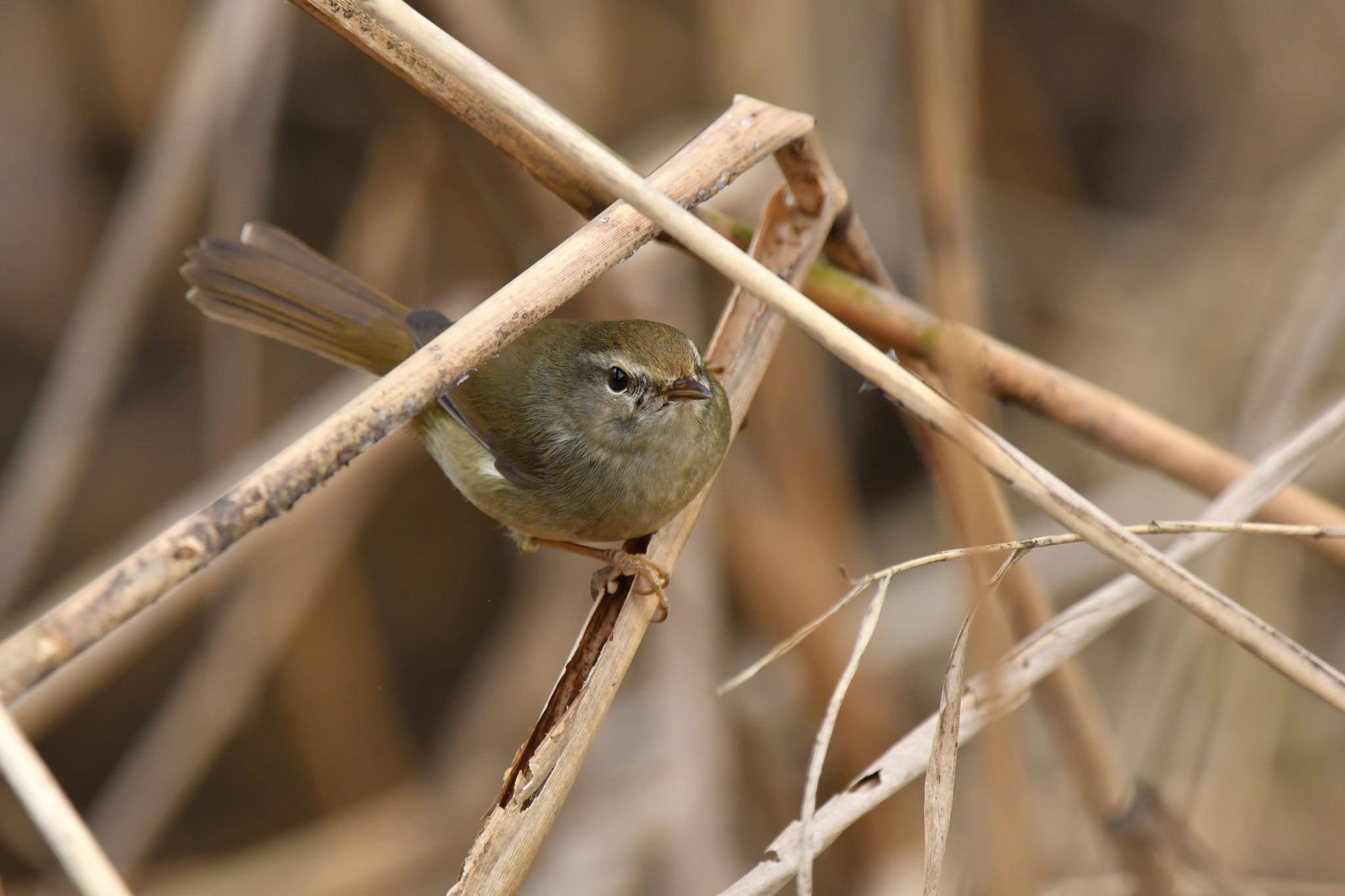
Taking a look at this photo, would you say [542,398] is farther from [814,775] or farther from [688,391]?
[814,775]

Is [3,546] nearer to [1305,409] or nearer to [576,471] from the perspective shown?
[576,471]

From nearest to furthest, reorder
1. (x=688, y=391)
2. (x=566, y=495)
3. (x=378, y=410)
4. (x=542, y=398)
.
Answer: (x=378, y=410) < (x=688, y=391) < (x=566, y=495) < (x=542, y=398)

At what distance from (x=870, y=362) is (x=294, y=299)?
5.25 ft

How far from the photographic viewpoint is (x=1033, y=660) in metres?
1.73

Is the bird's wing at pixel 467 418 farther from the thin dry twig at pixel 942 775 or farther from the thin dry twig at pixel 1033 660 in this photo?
the thin dry twig at pixel 942 775

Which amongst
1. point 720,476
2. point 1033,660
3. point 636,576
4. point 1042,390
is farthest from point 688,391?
point 720,476

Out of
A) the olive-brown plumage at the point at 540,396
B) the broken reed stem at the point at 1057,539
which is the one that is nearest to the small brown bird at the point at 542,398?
the olive-brown plumage at the point at 540,396

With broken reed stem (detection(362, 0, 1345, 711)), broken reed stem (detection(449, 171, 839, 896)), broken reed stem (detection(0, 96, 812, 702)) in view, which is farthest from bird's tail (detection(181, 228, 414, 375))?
broken reed stem (detection(362, 0, 1345, 711))

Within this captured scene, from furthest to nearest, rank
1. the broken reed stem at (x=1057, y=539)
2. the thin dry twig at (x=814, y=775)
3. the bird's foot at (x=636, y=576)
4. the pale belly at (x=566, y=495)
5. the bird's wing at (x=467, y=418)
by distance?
the bird's wing at (x=467, y=418) → the pale belly at (x=566, y=495) → the bird's foot at (x=636, y=576) → the broken reed stem at (x=1057, y=539) → the thin dry twig at (x=814, y=775)

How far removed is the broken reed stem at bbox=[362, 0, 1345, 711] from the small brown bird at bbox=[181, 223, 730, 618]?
705 mm

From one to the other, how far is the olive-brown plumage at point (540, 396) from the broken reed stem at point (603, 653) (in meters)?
0.08

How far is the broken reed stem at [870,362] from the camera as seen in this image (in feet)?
4.44

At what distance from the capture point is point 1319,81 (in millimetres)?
3938

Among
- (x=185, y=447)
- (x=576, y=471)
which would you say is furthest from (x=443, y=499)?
(x=576, y=471)
